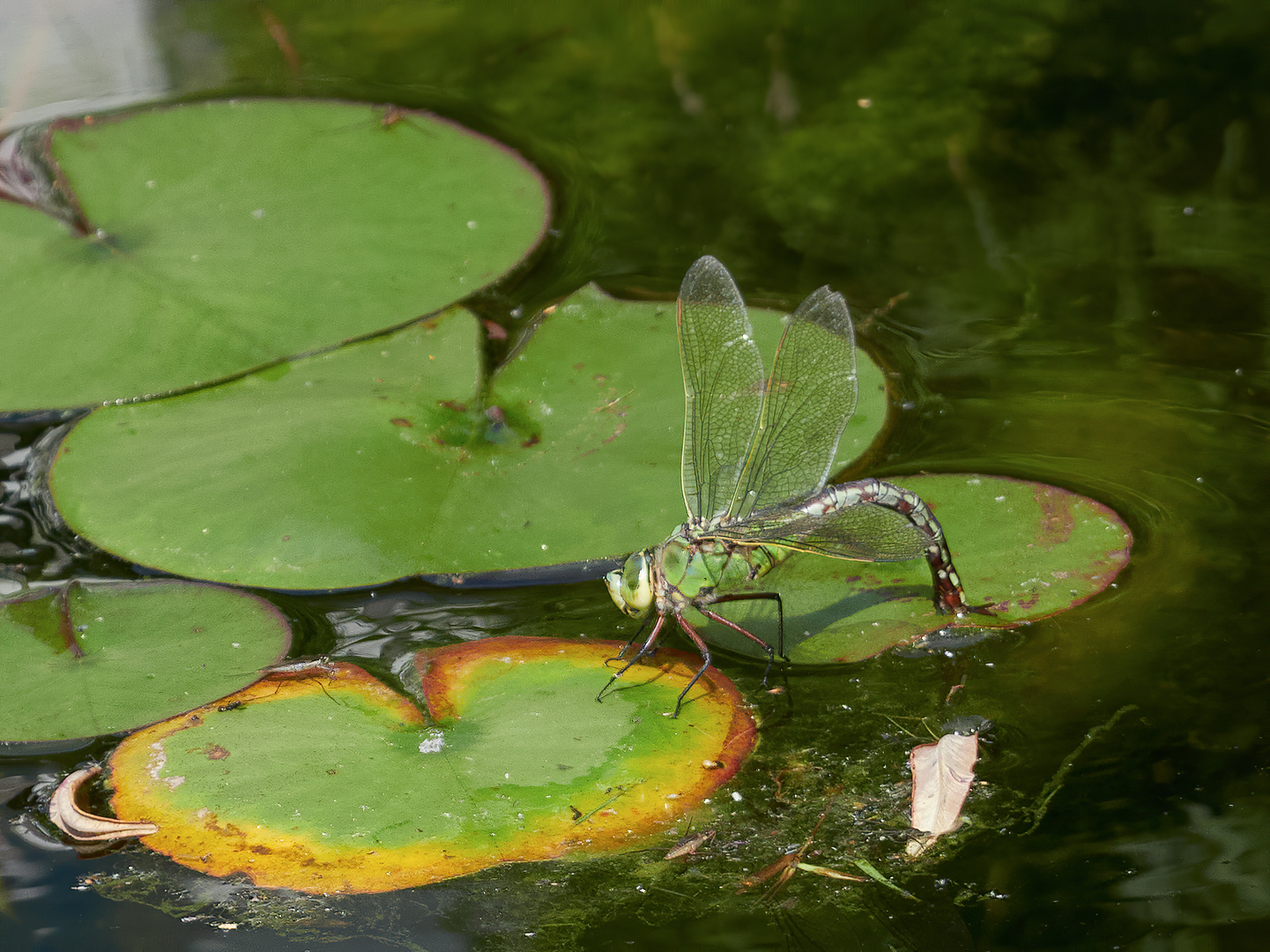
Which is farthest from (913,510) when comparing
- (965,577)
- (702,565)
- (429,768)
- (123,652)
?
(123,652)

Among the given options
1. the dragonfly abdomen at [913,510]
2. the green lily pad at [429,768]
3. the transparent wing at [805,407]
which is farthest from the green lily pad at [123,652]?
the dragonfly abdomen at [913,510]

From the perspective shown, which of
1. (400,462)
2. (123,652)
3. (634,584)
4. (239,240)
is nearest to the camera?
(123,652)

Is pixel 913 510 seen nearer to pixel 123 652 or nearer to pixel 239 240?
pixel 123 652

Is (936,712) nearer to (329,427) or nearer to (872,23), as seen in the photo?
(329,427)

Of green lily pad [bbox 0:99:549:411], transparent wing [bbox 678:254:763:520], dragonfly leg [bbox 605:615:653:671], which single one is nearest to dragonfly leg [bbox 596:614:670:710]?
dragonfly leg [bbox 605:615:653:671]

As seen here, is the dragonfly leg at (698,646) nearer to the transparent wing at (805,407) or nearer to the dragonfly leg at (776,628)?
the dragonfly leg at (776,628)

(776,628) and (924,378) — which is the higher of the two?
(924,378)
